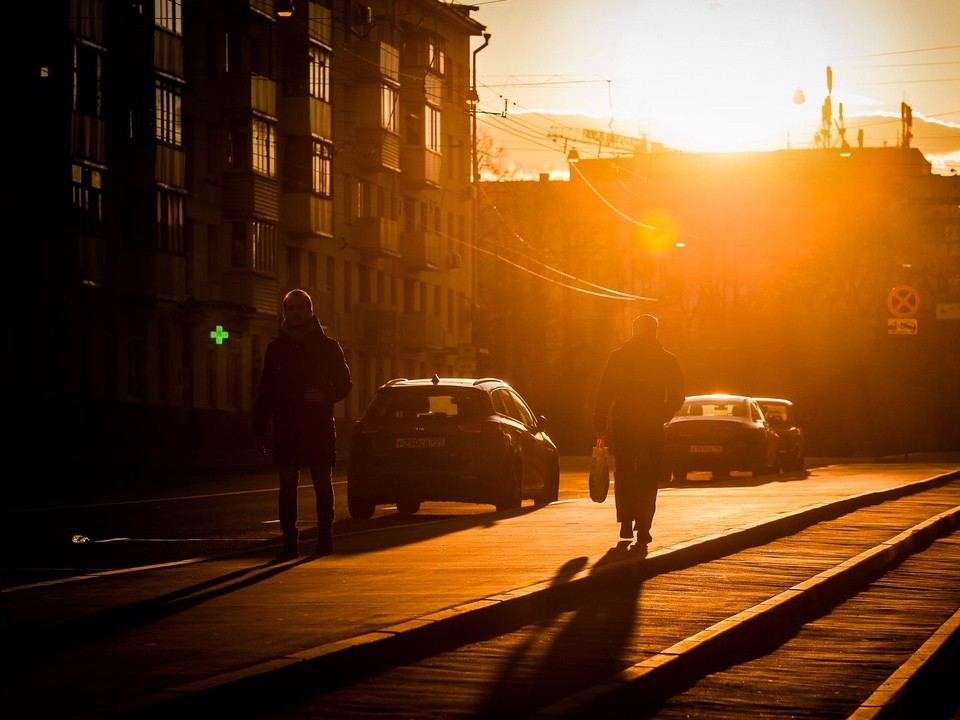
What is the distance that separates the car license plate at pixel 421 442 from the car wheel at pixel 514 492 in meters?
0.89

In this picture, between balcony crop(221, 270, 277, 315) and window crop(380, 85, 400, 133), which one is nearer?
balcony crop(221, 270, 277, 315)

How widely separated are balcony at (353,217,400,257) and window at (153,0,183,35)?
16144 millimetres

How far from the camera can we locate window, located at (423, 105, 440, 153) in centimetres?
7538

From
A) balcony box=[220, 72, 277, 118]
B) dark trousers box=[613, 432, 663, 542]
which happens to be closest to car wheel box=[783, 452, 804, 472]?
dark trousers box=[613, 432, 663, 542]

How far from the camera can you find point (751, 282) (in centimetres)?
9094

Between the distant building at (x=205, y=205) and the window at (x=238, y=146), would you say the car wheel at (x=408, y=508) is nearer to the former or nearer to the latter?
the distant building at (x=205, y=205)

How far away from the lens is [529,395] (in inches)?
3342

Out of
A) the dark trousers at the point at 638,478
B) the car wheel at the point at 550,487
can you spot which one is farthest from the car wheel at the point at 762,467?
the dark trousers at the point at 638,478

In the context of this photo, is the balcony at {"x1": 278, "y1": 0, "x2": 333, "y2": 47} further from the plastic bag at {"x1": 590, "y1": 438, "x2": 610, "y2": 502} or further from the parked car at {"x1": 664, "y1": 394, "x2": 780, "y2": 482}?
the plastic bag at {"x1": 590, "y1": 438, "x2": 610, "y2": 502}

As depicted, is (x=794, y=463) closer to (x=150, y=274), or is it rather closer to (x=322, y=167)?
(x=150, y=274)

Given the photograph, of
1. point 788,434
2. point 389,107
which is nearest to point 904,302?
point 788,434

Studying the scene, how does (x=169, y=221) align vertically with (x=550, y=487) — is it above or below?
above

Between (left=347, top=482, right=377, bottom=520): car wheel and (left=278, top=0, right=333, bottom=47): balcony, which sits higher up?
(left=278, top=0, right=333, bottom=47): balcony

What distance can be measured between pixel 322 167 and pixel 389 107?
8407mm
